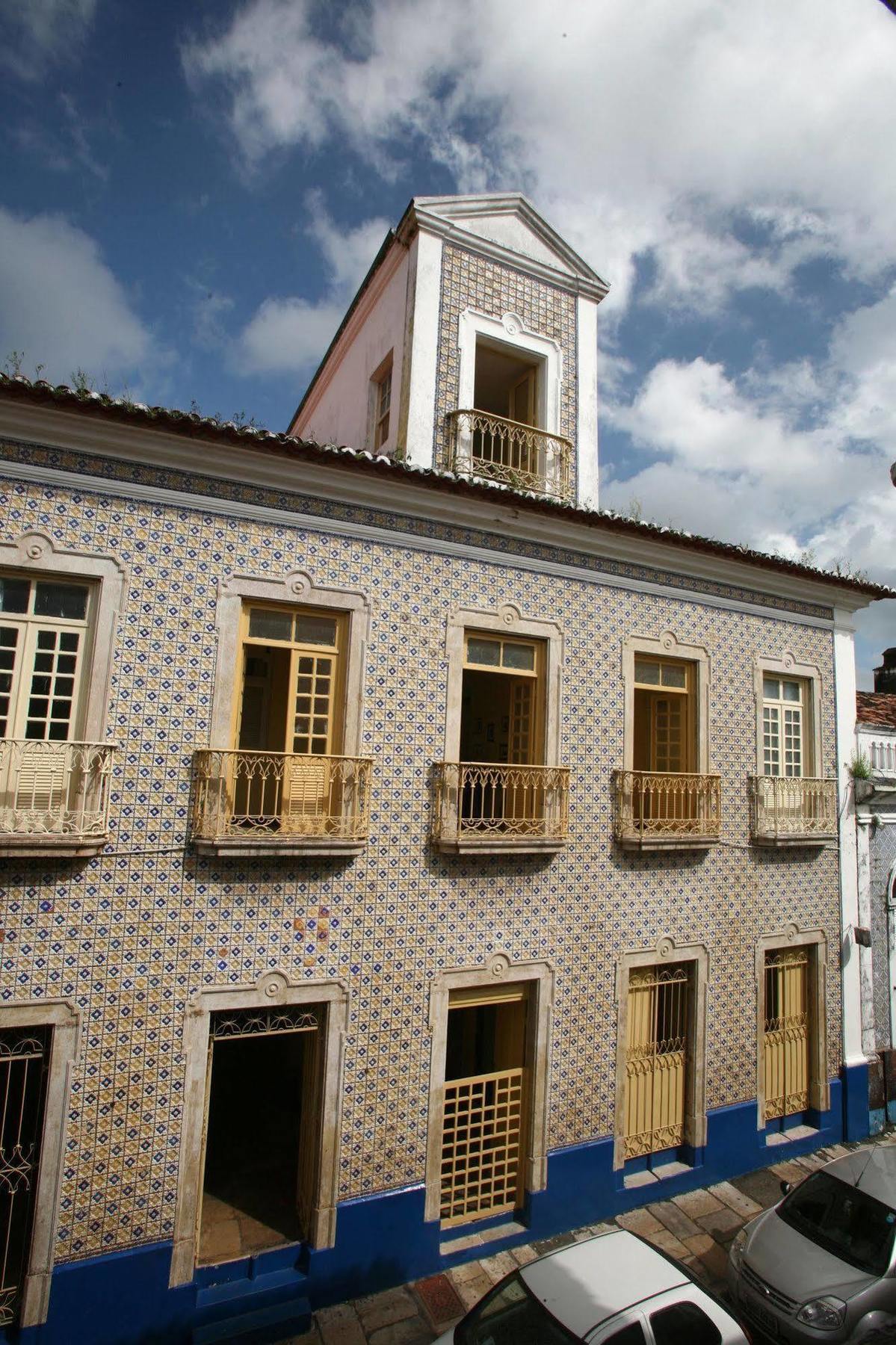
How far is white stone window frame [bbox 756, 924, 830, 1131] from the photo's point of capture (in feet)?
31.1

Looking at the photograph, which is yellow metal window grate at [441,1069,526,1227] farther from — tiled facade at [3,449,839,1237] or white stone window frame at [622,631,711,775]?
white stone window frame at [622,631,711,775]

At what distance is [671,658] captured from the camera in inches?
368

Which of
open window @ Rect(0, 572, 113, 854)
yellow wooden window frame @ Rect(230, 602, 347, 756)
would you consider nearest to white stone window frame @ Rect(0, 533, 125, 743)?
open window @ Rect(0, 572, 113, 854)

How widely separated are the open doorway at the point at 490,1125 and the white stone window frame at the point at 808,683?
5.21m

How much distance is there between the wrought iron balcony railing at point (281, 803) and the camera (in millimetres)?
6449

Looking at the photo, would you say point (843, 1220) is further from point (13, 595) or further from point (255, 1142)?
point (13, 595)

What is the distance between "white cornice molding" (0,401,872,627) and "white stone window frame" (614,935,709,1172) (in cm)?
427

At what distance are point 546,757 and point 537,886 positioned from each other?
136cm

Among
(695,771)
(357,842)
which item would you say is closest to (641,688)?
(695,771)

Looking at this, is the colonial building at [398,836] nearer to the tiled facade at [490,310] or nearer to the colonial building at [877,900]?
the tiled facade at [490,310]

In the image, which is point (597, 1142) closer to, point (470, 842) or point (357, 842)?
point (470, 842)

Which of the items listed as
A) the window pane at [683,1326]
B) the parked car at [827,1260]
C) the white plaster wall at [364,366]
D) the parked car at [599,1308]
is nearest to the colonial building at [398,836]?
the white plaster wall at [364,366]

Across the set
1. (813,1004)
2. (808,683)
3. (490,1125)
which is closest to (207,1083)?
(490,1125)

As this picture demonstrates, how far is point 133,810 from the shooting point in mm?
6301
